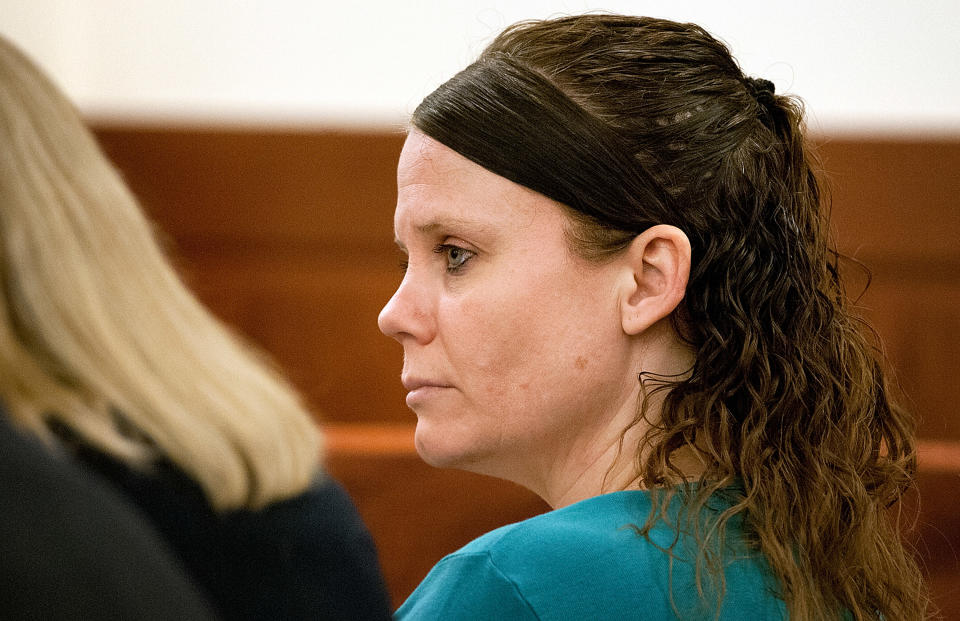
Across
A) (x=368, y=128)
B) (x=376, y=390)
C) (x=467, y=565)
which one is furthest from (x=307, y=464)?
(x=368, y=128)

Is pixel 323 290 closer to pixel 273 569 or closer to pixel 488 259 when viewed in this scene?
pixel 488 259

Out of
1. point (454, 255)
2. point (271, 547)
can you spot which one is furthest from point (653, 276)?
point (271, 547)

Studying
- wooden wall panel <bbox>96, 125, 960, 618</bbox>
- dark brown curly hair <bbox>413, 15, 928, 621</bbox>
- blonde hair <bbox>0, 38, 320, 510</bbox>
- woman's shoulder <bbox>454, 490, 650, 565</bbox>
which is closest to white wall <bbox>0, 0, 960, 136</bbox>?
wooden wall panel <bbox>96, 125, 960, 618</bbox>

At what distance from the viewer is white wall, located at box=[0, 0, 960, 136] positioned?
2.26 metres

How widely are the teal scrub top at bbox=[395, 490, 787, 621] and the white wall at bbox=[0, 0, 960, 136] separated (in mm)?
1659

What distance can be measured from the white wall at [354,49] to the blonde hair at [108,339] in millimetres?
1789

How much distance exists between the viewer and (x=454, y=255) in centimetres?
97

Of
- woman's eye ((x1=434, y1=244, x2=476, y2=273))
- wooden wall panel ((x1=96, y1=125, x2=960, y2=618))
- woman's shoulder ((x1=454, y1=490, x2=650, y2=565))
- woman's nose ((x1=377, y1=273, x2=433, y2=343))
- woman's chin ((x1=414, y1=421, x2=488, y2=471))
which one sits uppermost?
woman's eye ((x1=434, y1=244, x2=476, y2=273))

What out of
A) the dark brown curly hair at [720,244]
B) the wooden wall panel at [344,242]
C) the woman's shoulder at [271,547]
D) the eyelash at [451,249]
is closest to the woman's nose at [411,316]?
the eyelash at [451,249]

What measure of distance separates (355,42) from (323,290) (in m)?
0.58

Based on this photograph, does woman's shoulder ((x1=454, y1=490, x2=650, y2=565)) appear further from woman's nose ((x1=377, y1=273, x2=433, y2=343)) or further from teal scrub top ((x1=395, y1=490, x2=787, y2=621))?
woman's nose ((x1=377, y1=273, x2=433, y2=343))

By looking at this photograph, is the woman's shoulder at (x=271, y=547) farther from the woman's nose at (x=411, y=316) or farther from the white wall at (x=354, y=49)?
the white wall at (x=354, y=49)

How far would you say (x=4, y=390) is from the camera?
1.62 feet

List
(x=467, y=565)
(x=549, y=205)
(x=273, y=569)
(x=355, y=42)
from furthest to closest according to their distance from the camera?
(x=355, y=42)
(x=549, y=205)
(x=467, y=565)
(x=273, y=569)
